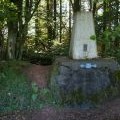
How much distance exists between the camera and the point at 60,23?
52.8ft

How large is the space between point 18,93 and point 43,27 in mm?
6590

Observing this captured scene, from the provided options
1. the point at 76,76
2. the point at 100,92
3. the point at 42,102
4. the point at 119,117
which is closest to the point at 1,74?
the point at 42,102

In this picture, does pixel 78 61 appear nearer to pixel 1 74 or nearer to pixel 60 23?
pixel 1 74

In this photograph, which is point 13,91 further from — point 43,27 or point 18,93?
point 43,27

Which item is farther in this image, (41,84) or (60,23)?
(60,23)

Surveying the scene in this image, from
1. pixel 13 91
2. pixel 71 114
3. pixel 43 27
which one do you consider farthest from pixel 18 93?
pixel 43 27

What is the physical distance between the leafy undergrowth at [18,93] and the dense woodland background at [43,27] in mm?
1653

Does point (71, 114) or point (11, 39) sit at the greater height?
point (11, 39)

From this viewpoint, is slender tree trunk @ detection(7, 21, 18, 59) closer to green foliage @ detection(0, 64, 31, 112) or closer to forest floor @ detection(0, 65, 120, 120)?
green foliage @ detection(0, 64, 31, 112)

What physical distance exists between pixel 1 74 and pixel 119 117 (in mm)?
3704

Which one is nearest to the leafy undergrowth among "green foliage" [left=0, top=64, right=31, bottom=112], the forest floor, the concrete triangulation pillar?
"green foliage" [left=0, top=64, right=31, bottom=112]

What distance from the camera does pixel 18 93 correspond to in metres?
9.21

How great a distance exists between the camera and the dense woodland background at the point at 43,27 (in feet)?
37.1

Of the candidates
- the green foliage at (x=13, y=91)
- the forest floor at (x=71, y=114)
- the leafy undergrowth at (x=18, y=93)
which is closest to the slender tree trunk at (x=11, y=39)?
the leafy undergrowth at (x=18, y=93)
